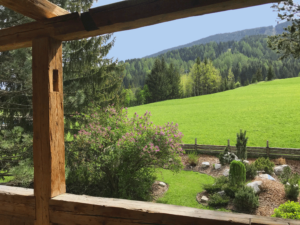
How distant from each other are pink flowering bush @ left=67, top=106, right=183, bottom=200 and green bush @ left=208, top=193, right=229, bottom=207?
1357mm

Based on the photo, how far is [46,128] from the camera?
1761mm

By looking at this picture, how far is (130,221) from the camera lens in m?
1.41

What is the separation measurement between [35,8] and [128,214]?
5.13 feet

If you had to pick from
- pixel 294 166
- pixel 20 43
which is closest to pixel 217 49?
pixel 294 166

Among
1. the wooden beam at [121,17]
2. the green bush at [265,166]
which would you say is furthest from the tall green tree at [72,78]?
the green bush at [265,166]

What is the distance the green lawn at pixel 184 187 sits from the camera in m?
6.94

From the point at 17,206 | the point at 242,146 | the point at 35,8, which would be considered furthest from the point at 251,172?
the point at 35,8

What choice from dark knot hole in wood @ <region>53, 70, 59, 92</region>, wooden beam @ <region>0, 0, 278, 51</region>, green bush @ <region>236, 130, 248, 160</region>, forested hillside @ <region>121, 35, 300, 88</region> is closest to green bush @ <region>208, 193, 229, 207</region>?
green bush @ <region>236, 130, 248, 160</region>

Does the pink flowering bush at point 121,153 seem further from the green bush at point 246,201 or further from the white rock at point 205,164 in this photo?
the white rock at point 205,164

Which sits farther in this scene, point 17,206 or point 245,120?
point 245,120

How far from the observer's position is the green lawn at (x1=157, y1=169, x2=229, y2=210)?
6.94 meters

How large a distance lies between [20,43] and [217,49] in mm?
109671

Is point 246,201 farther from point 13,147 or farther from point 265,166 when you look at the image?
point 13,147

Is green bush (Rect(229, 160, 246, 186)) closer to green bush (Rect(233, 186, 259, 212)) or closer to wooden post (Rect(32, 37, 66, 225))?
green bush (Rect(233, 186, 259, 212))
